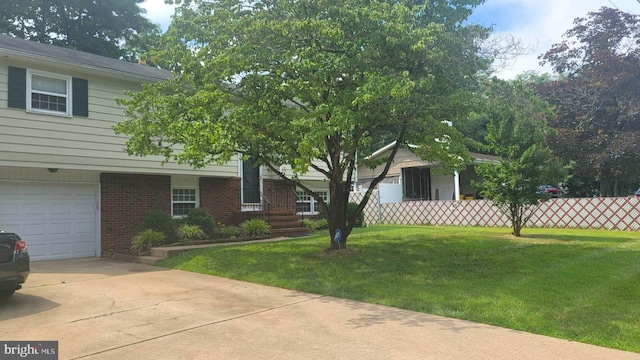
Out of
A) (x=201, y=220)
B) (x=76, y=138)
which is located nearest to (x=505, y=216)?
(x=201, y=220)

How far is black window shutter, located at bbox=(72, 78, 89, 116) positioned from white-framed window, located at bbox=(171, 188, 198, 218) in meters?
3.80

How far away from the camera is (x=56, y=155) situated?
39.0 feet

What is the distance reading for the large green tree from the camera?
831 centimetres

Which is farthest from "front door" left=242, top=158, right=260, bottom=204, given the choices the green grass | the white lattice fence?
the white lattice fence

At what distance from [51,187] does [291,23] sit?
27.8ft

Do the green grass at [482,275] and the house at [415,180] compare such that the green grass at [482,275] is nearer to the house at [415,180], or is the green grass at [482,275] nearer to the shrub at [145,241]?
the shrub at [145,241]

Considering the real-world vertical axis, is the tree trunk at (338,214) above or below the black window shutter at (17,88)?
below

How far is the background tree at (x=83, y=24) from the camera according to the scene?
26.9 meters

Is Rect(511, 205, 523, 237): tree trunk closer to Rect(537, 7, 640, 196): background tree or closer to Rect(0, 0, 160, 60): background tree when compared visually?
Rect(537, 7, 640, 196): background tree

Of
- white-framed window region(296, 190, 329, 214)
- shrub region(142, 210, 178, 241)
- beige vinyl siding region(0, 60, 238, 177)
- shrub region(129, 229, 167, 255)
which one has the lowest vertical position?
shrub region(129, 229, 167, 255)

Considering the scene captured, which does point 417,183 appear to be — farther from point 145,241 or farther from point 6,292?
point 6,292

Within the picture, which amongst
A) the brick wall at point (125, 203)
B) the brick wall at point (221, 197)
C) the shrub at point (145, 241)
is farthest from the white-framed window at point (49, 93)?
the brick wall at point (221, 197)

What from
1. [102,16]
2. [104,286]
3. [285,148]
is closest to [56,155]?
[104,286]

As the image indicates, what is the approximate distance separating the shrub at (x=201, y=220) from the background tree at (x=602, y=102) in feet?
53.2
